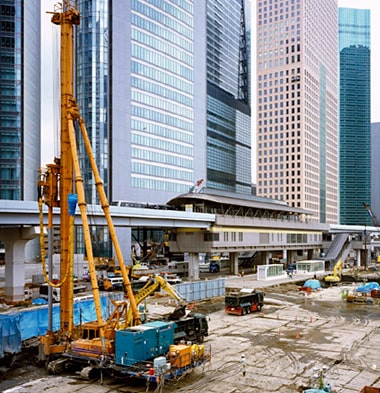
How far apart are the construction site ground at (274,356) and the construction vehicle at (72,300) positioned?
984 mm

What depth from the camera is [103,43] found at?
108 meters

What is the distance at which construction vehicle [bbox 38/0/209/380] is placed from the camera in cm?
2477

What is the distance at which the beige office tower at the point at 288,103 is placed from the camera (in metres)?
180

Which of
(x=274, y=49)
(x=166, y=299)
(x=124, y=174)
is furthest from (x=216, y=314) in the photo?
(x=274, y=49)

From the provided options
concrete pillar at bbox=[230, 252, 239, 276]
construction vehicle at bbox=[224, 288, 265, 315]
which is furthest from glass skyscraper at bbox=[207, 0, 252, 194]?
construction vehicle at bbox=[224, 288, 265, 315]

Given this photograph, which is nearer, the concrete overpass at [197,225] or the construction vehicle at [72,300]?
the construction vehicle at [72,300]

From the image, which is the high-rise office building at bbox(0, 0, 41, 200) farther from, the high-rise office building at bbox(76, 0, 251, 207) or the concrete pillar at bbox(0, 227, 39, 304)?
the concrete pillar at bbox(0, 227, 39, 304)

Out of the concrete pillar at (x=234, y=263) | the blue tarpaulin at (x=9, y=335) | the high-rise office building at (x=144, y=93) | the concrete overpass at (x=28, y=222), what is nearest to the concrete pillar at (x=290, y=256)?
the concrete pillar at (x=234, y=263)

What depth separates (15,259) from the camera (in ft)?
175

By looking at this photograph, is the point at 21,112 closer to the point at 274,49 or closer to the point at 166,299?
the point at 166,299

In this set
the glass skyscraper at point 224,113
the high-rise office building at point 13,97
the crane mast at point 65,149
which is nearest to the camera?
the crane mast at point 65,149

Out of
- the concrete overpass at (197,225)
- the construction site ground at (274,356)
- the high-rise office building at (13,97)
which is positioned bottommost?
the construction site ground at (274,356)

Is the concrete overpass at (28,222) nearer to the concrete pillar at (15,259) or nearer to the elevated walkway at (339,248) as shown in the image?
the concrete pillar at (15,259)

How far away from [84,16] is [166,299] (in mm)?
78663
